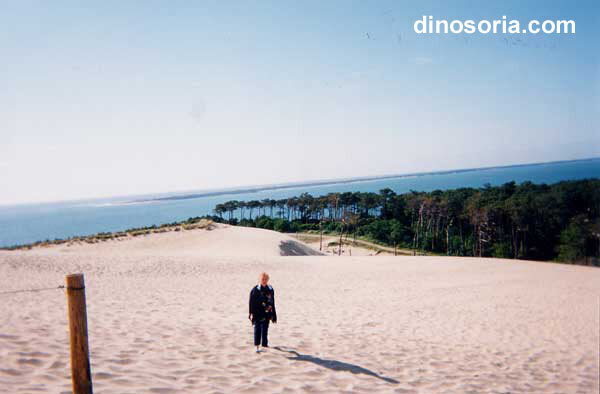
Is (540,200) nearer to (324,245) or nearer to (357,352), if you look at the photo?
(324,245)

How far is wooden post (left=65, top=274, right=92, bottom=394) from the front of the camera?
3.48 metres

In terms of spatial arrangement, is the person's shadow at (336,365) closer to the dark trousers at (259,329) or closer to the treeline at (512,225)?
the dark trousers at (259,329)

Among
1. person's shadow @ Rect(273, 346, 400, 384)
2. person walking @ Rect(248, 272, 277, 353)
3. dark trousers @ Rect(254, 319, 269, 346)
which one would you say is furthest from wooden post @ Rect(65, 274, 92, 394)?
person's shadow @ Rect(273, 346, 400, 384)

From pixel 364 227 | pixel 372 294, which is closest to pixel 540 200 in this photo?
pixel 364 227

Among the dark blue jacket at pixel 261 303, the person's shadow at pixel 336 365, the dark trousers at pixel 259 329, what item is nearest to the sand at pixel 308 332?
the person's shadow at pixel 336 365

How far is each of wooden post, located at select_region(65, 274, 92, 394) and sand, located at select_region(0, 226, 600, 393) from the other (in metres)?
1.36

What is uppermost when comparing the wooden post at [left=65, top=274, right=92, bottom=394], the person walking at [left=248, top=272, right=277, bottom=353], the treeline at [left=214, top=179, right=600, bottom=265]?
the wooden post at [left=65, top=274, right=92, bottom=394]

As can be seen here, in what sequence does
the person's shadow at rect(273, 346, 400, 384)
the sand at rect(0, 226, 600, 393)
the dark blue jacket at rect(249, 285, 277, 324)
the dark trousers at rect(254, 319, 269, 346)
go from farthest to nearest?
the dark trousers at rect(254, 319, 269, 346)
the dark blue jacket at rect(249, 285, 277, 324)
the person's shadow at rect(273, 346, 400, 384)
the sand at rect(0, 226, 600, 393)

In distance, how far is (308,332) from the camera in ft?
29.9

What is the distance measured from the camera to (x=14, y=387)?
4.38 m

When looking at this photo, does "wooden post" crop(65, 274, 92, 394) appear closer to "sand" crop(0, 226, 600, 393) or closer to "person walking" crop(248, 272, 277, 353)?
"sand" crop(0, 226, 600, 393)

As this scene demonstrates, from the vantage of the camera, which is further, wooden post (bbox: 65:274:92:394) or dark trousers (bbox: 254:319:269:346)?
dark trousers (bbox: 254:319:269:346)

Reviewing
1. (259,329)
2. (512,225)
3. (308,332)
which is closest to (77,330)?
(259,329)

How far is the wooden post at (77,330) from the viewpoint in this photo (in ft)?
11.4
